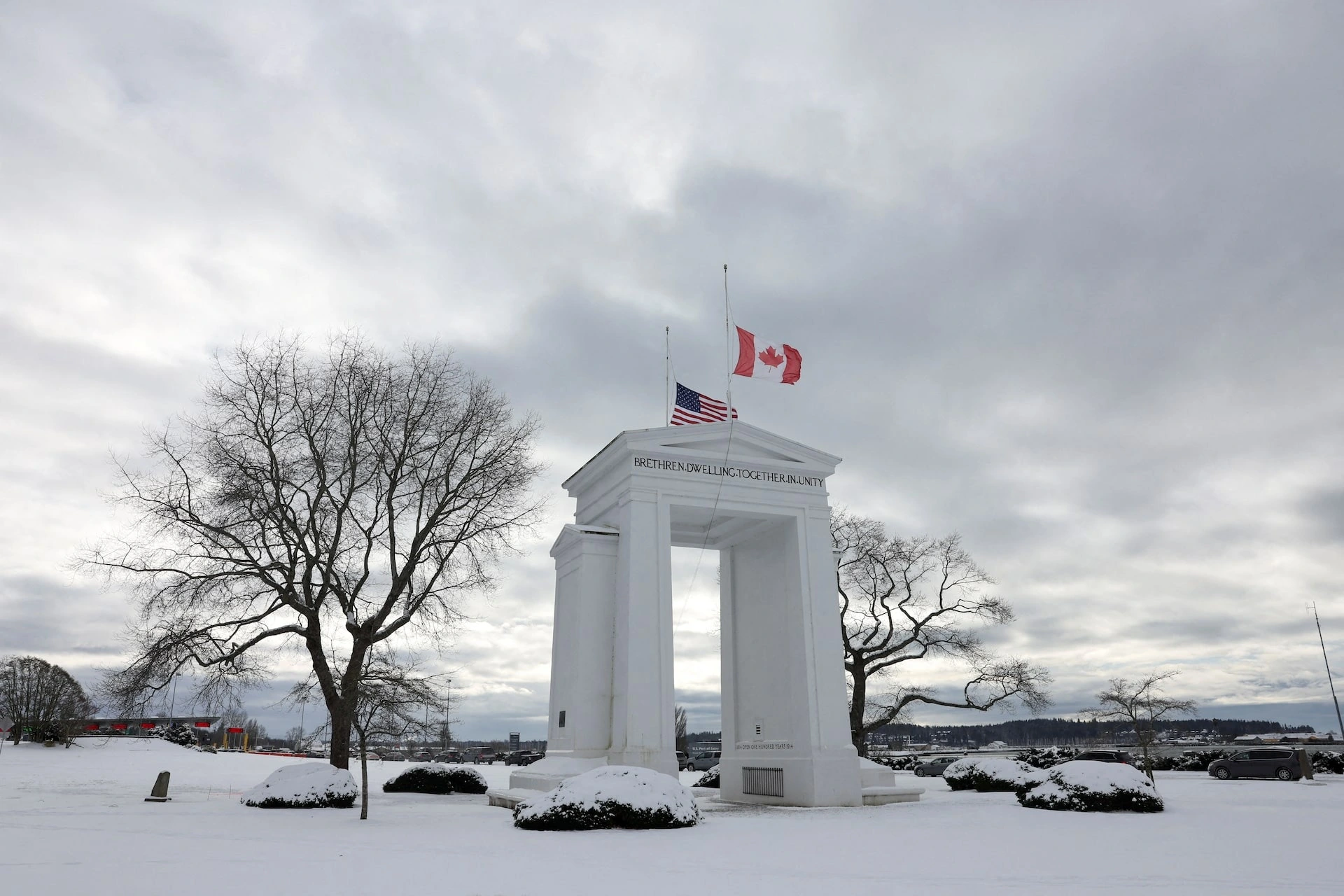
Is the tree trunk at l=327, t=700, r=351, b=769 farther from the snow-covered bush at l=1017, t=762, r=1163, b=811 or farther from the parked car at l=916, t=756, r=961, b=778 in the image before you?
the parked car at l=916, t=756, r=961, b=778

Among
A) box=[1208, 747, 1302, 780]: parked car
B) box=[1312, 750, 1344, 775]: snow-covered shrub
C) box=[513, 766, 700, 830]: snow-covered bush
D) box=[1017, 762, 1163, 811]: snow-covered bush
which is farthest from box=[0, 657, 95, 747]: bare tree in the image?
box=[1312, 750, 1344, 775]: snow-covered shrub

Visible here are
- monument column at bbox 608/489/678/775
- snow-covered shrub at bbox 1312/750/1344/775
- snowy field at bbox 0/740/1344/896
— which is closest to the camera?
snowy field at bbox 0/740/1344/896

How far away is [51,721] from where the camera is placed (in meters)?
56.6

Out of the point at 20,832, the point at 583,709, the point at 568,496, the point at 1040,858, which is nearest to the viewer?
the point at 1040,858

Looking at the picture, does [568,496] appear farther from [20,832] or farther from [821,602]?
[20,832]

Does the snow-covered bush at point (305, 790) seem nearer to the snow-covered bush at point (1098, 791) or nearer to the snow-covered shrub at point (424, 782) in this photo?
the snow-covered shrub at point (424, 782)

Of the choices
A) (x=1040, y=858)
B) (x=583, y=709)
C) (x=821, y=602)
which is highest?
(x=821, y=602)

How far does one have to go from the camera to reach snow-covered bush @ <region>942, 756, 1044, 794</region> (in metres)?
29.4

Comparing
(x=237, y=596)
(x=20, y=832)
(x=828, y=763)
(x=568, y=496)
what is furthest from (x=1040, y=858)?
(x=237, y=596)

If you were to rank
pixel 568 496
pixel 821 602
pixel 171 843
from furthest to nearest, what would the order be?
pixel 568 496
pixel 821 602
pixel 171 843

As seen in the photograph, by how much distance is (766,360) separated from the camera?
81.1 feet

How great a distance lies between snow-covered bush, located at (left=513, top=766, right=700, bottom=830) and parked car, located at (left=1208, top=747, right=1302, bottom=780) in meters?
31.4

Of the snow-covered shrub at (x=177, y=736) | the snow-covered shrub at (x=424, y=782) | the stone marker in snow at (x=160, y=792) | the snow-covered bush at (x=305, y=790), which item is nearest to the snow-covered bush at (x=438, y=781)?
the snow-covered shrub at (x=424, y=782)

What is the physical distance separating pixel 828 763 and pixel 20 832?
17.8 m
